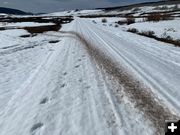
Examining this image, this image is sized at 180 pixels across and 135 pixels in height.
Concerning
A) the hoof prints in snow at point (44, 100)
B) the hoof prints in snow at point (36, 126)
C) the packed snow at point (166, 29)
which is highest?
the packed snow at point (166, 29)

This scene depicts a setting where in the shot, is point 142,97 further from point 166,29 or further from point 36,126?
point 166,29

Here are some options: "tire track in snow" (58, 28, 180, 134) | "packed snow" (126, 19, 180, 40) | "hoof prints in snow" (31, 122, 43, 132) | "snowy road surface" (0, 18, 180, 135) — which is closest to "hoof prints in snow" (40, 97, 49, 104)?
"snowy road surface" (0, 18, 180, 135)

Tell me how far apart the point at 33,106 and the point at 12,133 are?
120cm

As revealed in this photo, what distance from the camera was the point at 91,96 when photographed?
19.0ft

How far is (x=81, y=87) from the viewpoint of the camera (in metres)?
6.56

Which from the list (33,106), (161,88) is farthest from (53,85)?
(161,88)

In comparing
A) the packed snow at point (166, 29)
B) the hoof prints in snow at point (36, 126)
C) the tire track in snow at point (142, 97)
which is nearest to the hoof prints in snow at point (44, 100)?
the hoof prints in snow at point (36, 126)

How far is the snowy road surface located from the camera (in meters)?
4.34

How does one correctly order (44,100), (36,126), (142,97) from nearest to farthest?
1. (36,126)
2. (142,97)
3. (44,100)

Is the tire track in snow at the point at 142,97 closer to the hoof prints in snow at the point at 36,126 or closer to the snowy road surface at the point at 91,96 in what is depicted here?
the snowy road surface at the point at 91,96

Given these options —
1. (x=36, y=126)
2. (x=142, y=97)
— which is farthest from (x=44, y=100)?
(x=142, y=97)

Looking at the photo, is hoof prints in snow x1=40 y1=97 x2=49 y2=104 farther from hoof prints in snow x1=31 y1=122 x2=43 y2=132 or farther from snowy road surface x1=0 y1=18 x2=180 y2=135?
hoof prints in snow x1=31 y1=122 x2=43 y2=132

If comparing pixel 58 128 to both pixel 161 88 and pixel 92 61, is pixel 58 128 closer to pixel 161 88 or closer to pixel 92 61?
pixel 161 88

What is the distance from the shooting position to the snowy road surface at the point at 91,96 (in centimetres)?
434
